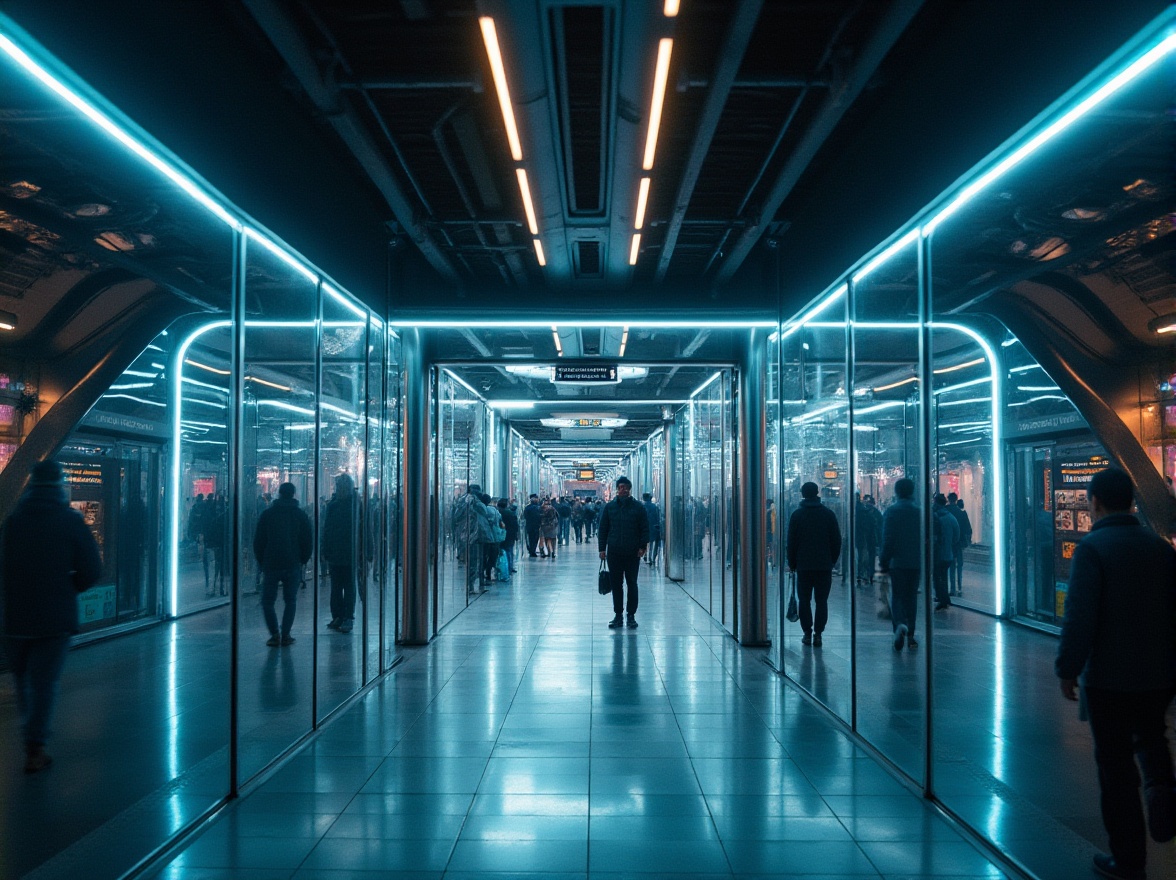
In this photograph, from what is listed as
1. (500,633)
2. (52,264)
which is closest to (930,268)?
(52,264)

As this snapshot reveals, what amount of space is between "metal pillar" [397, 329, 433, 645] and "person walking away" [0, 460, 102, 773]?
216 inches

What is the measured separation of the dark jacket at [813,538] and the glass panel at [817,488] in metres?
0.01

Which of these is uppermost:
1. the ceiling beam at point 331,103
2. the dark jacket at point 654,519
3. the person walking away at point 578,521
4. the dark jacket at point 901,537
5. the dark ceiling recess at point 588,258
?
the ceiling beam at point 331,103

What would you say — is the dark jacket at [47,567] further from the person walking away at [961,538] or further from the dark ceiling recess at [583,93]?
the person walking away at [961,538]

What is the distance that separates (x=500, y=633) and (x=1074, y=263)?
27.0 feet

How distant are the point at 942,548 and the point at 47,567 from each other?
4882 mm

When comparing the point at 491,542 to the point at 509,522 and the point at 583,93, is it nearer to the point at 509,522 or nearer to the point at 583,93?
the point at 509,522

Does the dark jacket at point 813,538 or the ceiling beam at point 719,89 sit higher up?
the ceiling beam at point 719,89

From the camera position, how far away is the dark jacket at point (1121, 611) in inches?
150

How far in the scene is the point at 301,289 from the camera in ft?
22.0

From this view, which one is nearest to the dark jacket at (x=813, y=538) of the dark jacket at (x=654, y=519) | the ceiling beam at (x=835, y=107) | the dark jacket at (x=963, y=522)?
the dark jacket at (x=963, y=522)

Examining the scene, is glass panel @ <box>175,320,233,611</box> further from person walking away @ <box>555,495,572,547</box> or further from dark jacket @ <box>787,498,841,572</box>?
person walking away @ <box>555,495,572,547</box>

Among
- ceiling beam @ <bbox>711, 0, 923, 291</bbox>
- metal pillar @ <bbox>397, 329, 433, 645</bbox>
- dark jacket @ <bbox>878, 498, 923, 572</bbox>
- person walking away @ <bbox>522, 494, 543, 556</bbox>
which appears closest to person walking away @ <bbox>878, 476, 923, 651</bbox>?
dark jacket @ <bbox>878, 498, 923, 572</bbox>

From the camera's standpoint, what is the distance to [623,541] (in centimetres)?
1214
